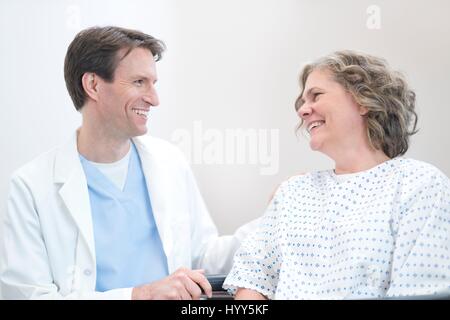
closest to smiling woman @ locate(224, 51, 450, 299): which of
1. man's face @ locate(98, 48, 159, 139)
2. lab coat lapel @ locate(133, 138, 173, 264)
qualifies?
lab coat lapel @ locate(133, 138, 173, 264)

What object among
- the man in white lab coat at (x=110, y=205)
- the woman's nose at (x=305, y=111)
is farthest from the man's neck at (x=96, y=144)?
the woman's nose at (x=305, y=111)

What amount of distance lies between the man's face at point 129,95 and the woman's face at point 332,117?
0.45m

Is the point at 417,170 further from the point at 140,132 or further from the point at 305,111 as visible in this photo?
the point at 140,132

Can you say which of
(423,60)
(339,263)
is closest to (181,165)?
(339,263)

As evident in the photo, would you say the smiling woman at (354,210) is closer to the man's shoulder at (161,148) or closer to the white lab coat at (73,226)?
the white lab coat at (73,226)

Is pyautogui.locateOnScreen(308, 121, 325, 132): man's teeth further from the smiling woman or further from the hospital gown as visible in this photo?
the hospital gown

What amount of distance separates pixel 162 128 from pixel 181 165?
0.12 meters

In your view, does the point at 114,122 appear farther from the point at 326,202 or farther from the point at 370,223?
the point at 370,223

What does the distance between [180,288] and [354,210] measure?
0.49 metres

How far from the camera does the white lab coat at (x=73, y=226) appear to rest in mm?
1482

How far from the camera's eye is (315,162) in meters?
1.67

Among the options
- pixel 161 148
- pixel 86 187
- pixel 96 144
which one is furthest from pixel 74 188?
pixel 161 148

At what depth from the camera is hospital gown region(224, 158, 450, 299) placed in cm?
129

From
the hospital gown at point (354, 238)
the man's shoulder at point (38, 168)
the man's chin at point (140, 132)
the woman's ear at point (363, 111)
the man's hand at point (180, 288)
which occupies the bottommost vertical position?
the man's hand at point (180, 288)
